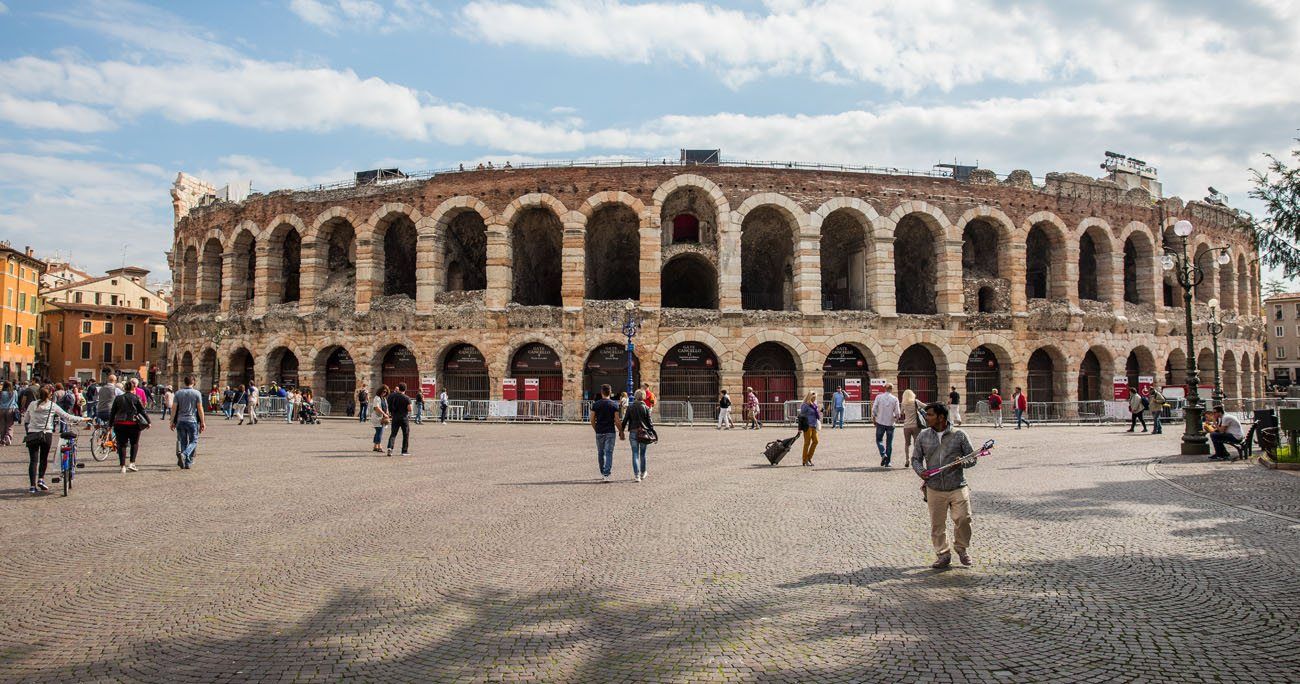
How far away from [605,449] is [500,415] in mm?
16987

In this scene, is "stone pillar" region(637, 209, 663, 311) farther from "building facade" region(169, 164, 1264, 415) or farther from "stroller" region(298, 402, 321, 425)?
"stroller" region(298, 402, 321, 425)

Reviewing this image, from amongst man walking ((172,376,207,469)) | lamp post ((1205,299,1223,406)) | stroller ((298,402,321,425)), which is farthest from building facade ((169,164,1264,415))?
man walking ((172,376,207,469))

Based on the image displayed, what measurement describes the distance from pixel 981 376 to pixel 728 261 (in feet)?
39.0

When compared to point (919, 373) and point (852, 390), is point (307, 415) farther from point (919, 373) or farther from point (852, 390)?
point (919, 373)

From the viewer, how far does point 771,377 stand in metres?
28.8

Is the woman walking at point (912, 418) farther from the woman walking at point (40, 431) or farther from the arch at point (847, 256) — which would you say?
the arch at point (847, 256)

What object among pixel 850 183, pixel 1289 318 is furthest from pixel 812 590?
pixel 1289 318

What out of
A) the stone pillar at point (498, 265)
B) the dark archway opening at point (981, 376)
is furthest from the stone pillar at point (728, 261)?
the dark archway opening at point (981, 376)

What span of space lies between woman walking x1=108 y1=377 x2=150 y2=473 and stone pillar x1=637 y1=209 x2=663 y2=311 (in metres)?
18.3

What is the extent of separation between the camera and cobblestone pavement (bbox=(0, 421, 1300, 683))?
4215mm

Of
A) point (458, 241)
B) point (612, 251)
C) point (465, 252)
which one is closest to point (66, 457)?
point (458, 241)

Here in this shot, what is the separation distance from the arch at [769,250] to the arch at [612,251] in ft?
15.8

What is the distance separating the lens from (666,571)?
6113 mm

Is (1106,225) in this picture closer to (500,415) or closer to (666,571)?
(500,415)
